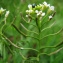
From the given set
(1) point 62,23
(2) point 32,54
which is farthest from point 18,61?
(1) point 62,23

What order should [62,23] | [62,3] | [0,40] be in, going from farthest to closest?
[62,3] < [62,23] < [0,40]

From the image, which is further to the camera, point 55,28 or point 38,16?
point 55,28

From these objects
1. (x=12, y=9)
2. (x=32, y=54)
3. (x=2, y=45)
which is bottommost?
(x=32, y=54)

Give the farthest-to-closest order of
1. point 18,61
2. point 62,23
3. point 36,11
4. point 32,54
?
1. point 62,23
2. point 32,54
3. point 18,61
4. point 36,11

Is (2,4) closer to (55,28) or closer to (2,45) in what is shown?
(55,28)

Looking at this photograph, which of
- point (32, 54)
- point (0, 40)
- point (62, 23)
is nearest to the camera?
point (0, 40)

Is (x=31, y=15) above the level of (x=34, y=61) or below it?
above

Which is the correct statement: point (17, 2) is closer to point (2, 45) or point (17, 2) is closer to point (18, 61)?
point (18, 61)

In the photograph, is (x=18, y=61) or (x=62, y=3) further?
(x=62, y=3)

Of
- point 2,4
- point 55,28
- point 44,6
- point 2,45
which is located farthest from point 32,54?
point 44,6
